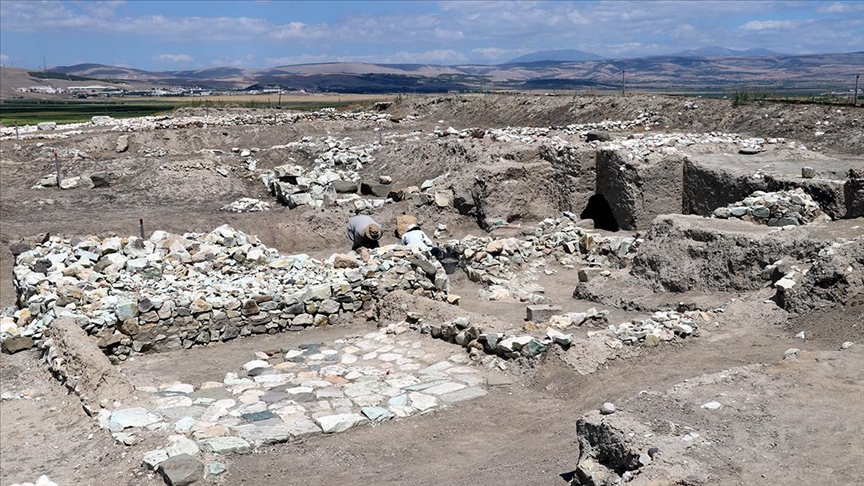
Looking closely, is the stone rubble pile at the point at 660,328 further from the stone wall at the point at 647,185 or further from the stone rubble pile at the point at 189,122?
the stone rubble pile at the point at 189,122

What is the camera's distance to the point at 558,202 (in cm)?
1802

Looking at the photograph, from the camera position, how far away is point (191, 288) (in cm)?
1112

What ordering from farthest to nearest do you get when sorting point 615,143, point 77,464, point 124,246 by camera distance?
point 615,143 → point 124,246 → point 77,464

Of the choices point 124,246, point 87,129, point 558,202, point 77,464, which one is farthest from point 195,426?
point 87,129

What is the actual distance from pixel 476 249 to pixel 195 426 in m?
7.88

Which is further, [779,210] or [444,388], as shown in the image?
[779,210]

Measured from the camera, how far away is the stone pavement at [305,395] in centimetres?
742

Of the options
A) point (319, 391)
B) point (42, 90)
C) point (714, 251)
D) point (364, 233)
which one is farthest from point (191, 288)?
point (42, 90)

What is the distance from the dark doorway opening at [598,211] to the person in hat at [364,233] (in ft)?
17.2

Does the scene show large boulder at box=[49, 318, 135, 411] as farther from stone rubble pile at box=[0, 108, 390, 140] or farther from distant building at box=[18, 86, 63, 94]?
distant building at box=[18, 86, 63, 94]

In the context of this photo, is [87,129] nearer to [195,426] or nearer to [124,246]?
[124,246]

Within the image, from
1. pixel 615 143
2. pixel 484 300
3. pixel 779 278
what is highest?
pixel 615 143

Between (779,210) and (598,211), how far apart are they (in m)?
5.47

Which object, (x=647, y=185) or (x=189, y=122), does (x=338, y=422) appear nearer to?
(x=647, y=185)
